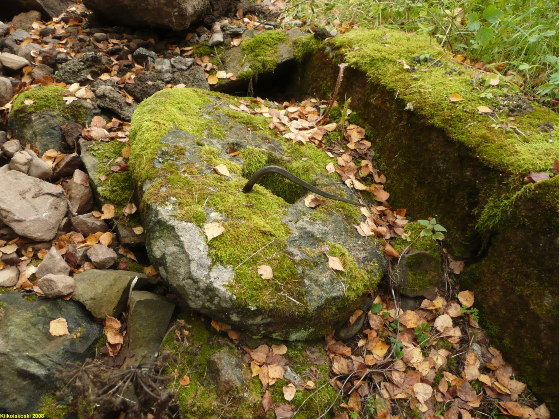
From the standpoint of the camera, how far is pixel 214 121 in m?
3.48

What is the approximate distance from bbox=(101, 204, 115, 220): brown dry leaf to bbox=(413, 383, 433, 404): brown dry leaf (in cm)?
289

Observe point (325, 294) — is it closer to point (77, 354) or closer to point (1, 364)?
point (77, 354)

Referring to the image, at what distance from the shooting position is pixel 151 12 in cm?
466

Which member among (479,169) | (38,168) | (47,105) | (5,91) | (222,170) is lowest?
(38,168)

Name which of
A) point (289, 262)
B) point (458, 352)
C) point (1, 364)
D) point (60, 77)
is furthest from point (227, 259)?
point (60, 77)

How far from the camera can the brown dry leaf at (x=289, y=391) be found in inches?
95.3

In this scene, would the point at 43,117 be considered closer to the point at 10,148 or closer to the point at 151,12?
the point at 10,148

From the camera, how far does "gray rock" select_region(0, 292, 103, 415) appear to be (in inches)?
87.7

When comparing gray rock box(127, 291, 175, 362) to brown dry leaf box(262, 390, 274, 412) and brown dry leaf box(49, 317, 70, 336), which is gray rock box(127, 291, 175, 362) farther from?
brown dry leaf box(262, 390, 274, 412)

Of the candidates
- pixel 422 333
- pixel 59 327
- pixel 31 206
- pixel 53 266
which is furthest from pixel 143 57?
pixel 422 333

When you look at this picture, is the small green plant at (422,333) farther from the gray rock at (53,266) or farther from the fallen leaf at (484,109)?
the gray rock at (53,266)

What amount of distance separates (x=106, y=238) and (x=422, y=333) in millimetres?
2782

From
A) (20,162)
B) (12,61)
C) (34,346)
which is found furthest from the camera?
(12,61)

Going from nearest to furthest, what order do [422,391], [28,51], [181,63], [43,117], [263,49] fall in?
[422,391], [43,117], [28,51], [181,63], [263,49]
